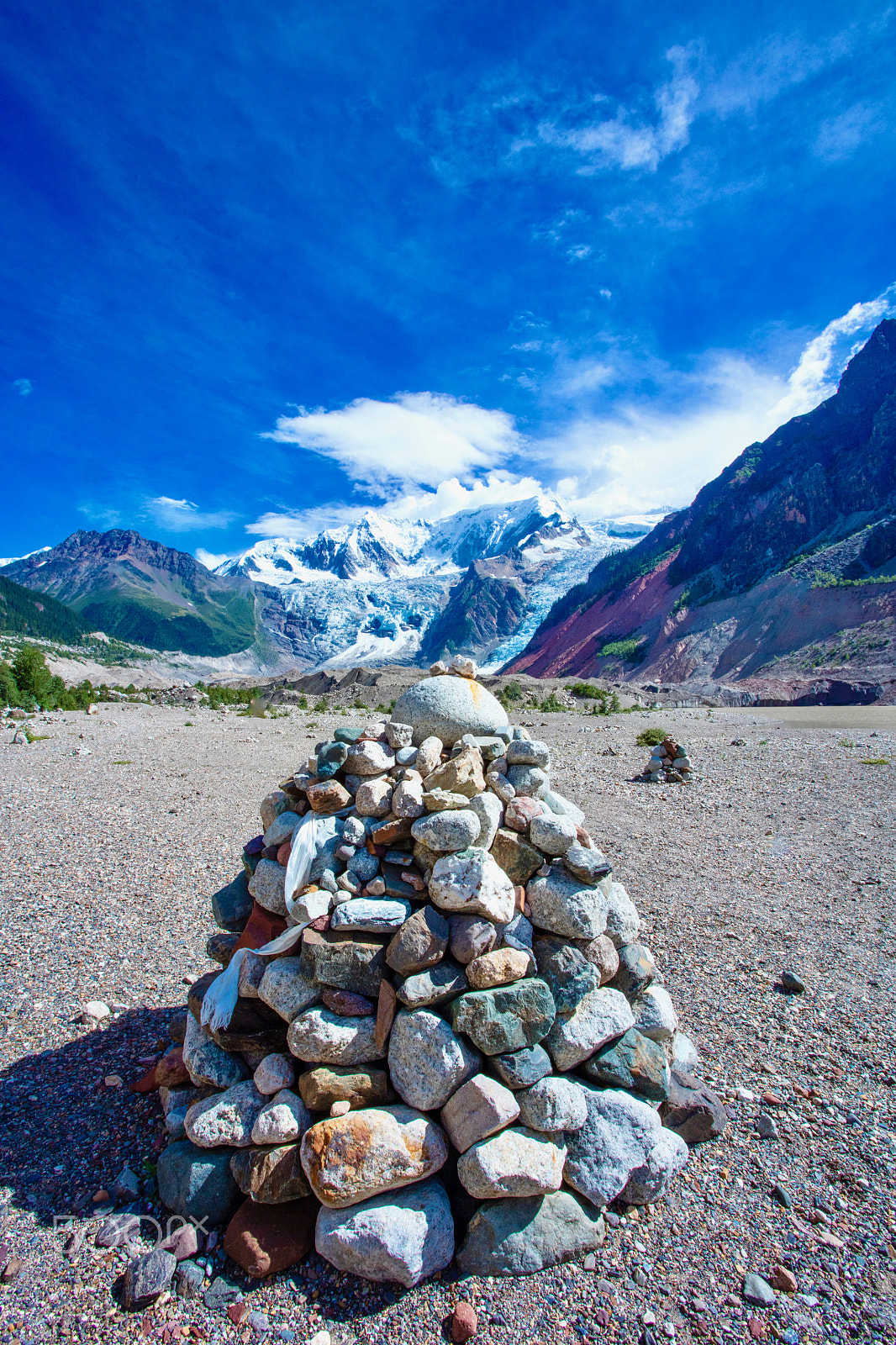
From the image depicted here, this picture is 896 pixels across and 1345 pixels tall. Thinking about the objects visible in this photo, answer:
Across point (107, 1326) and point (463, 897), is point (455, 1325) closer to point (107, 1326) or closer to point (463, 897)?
point (107, 1326)

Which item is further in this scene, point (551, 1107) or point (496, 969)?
point (496, 969)

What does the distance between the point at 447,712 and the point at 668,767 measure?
1477 centimetres

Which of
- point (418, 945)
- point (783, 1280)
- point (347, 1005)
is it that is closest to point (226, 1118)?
point (347, 1005)

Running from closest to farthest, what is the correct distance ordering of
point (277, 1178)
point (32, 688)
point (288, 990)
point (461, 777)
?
point (277, 1178) < point (288, 990) < point (461, 777) < point (32, 688)

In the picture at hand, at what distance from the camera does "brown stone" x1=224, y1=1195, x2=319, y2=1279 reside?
371cm

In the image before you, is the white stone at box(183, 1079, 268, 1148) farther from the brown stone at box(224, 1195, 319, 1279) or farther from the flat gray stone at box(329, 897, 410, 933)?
the flat gray stone at box(329, 897, 410, 933)

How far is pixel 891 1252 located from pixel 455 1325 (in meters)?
2.81

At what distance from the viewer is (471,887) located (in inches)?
167

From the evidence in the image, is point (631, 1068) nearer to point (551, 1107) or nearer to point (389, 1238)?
point (551, 1107)

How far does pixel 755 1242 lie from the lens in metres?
3.83

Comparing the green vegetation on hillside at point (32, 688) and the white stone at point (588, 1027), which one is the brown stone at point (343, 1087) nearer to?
the white stone at point (588, 1027)

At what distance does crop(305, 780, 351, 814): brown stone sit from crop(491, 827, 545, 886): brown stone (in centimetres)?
134

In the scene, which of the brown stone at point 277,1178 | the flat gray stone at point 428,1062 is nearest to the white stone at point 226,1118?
the brown stone at point 277,1178

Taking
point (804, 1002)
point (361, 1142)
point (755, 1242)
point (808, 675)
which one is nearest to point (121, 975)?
point (361, 1142)
